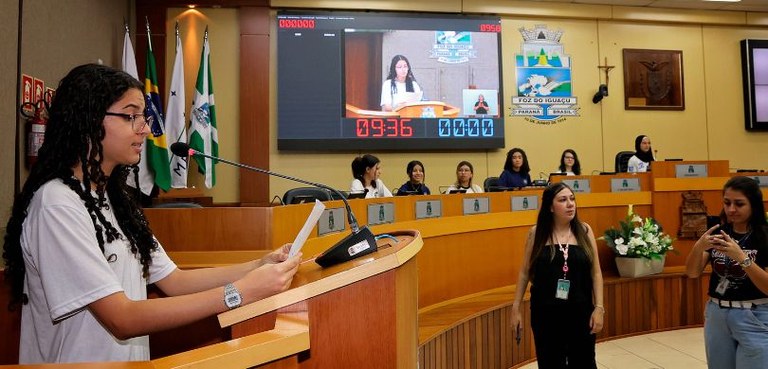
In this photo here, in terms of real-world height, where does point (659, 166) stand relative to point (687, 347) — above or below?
above

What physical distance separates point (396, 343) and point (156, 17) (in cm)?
551

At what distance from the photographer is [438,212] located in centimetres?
359

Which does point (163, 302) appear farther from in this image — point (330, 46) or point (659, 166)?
point (330, 46)

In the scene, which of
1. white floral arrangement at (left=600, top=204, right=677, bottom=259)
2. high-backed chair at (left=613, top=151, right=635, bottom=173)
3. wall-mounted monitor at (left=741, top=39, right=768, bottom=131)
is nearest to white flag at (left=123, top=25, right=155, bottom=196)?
white floral arrangement at (left=600, top=204, right=677, bottom=259)

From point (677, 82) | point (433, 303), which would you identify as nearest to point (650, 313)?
point (433, 303)

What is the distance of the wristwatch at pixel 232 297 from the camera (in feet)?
2.87

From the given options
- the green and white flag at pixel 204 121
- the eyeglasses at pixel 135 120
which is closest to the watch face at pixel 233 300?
the eyeglasses at pixel 135 120

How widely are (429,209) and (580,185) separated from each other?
162 cm

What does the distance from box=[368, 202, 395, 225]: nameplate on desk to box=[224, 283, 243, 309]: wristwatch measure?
6.88 feet

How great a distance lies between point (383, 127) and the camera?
5789 mm

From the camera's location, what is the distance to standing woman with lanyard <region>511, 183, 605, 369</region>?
2318mm

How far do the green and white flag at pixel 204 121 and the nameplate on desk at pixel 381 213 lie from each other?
2.58 m

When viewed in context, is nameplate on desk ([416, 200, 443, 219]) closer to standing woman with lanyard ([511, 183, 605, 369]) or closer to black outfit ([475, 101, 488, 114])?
standing woman with lanyard ([511, 183, 605, 369])

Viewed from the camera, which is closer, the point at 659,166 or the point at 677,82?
the point at 659,166
